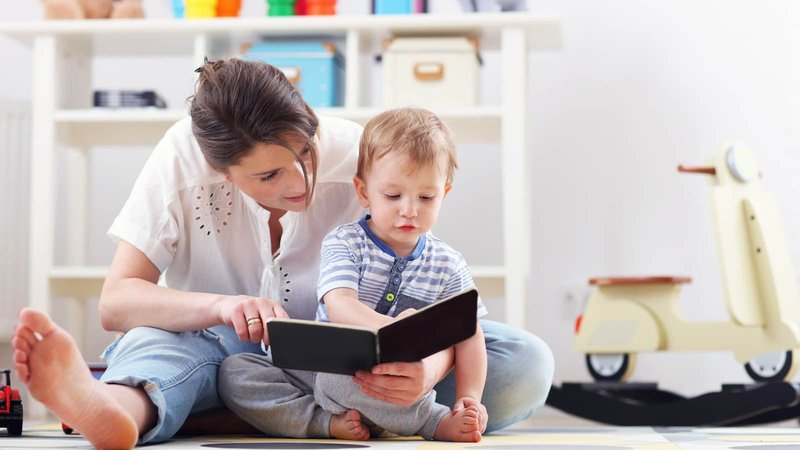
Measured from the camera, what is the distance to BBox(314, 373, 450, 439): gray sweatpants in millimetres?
1267

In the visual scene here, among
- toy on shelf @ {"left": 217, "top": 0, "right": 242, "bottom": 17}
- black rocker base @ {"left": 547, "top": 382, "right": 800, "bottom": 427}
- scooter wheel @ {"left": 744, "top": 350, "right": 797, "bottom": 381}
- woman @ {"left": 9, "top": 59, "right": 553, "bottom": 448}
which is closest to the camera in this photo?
woman @ {"left": 9, "top": 59, "right": 553, "bottom": 448}

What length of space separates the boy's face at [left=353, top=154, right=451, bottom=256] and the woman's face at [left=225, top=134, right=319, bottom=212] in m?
0.09

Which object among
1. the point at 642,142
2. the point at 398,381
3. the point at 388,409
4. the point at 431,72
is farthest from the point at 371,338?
the point at 642,142

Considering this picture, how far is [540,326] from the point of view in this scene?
2.91 metres

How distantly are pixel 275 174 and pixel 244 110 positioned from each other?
0.31ft

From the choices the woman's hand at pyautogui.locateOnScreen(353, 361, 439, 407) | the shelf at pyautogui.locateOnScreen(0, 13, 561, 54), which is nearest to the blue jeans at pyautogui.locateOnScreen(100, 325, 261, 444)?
the woman's hand at pyautogui.locateOnScreen(353, 361, 439, 407)

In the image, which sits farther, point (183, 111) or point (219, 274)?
point (183, 111)

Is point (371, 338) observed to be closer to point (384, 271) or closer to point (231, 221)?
point (384, 271)

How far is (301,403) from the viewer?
1.34 metres

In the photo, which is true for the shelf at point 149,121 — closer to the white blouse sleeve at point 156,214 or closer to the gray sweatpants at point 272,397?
the white blouse sleeve at point 156,214

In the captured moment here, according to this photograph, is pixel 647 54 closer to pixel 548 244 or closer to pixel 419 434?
pixel 548 244

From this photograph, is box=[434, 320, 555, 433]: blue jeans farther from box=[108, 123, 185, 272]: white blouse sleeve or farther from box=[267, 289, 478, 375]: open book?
box=[108, 123, 185, 272]: white blouse sleeve

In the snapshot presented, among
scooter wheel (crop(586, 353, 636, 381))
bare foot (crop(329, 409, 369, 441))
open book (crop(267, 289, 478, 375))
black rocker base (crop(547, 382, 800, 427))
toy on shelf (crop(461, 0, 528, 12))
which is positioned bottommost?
black rocker base (crop(547, 382, 800, 427))

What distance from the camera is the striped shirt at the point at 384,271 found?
1327 mm
